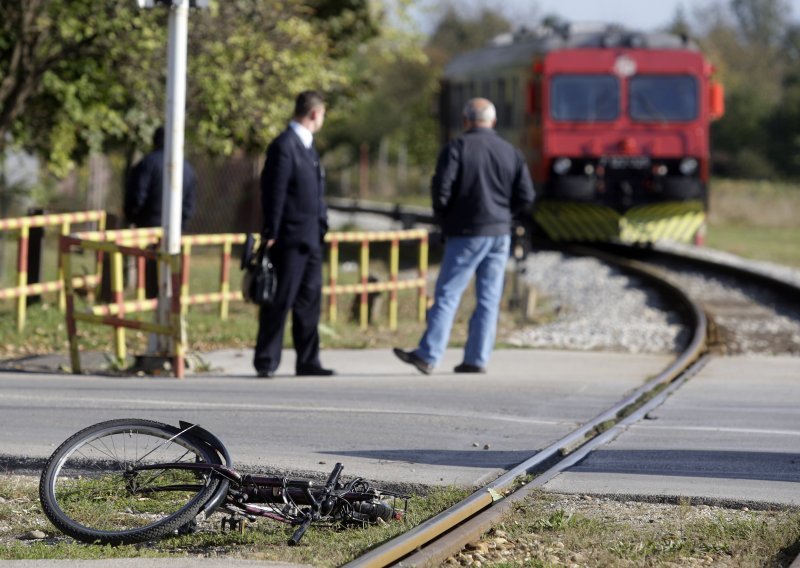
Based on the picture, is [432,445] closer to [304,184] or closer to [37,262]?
[304,184]

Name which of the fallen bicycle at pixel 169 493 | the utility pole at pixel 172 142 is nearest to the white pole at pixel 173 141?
the utility pole at pixel 172 142

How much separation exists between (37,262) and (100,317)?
14.1 feet

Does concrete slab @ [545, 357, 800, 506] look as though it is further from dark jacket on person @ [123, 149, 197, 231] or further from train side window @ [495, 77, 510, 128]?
train side window @ [495, 77, 510, 128]

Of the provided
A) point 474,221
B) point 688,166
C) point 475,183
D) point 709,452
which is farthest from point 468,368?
point 688,166

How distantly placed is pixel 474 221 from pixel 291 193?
52.4 inches

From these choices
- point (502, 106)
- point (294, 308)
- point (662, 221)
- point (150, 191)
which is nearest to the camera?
point (294, 308)

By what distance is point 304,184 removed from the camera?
10.7m

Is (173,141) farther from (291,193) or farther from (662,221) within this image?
(662,221)

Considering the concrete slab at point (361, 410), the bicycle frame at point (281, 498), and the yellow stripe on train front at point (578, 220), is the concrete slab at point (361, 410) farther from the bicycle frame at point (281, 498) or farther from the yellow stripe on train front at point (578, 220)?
the yellow stripe on train front at point (578, 220)

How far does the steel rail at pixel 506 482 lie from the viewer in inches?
215

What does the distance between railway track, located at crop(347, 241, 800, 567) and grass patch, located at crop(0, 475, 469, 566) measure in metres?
0.16

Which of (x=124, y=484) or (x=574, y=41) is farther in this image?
(x=574, y=41)

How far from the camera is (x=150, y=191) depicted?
13859mm

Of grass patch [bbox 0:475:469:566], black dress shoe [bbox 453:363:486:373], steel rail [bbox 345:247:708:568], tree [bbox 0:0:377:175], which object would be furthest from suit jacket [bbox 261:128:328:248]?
tree [bbox 0:0:377:175]
